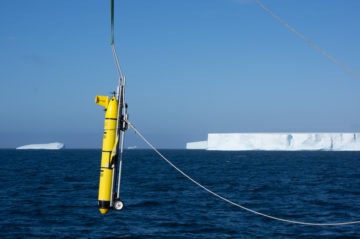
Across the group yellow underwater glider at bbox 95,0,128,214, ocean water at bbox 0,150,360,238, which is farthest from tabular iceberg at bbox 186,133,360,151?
yellow underwater glider at bbox 95,0,128,214

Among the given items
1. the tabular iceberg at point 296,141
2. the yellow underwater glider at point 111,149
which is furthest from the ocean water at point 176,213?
the tabular iceberg at point 296,141

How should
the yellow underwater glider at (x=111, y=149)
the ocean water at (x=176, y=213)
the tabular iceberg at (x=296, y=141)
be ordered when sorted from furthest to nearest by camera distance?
the tabular iceberg at (x=296, y=141) → the ocean water at (x=176, y=213) → the yellow underwater glider at (x=111, y=149)

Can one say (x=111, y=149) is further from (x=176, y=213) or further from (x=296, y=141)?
(x=296, y=141)

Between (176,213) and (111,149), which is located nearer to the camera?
(111,149)

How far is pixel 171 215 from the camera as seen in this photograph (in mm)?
18891

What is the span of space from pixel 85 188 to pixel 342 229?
2028 centimetres

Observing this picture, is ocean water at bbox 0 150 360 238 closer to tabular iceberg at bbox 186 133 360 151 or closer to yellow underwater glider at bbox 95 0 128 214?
yellow underwater glider at bbox 95 0 128 214

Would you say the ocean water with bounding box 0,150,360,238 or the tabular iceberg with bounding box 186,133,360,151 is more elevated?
the tabular iceberg with bounding box 186,133,360,151

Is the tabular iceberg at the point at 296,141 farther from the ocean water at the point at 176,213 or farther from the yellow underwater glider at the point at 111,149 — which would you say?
the yellow underwater glider at the point at 111,149

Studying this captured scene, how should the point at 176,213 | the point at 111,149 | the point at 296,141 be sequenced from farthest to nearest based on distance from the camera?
1. the point at 296,141
2. the point at 176,213
3. the point at 111,149

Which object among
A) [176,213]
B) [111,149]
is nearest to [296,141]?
[176,213]

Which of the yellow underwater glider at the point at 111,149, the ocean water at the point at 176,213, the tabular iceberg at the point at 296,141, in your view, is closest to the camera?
the yellow underwater glider at the point at 111,149

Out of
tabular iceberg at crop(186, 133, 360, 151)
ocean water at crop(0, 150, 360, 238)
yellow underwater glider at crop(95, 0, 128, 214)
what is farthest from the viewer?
tabular iceberg at crop(186, 133, 360, 151)

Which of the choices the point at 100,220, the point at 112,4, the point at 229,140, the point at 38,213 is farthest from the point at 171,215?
the point at 229,140
